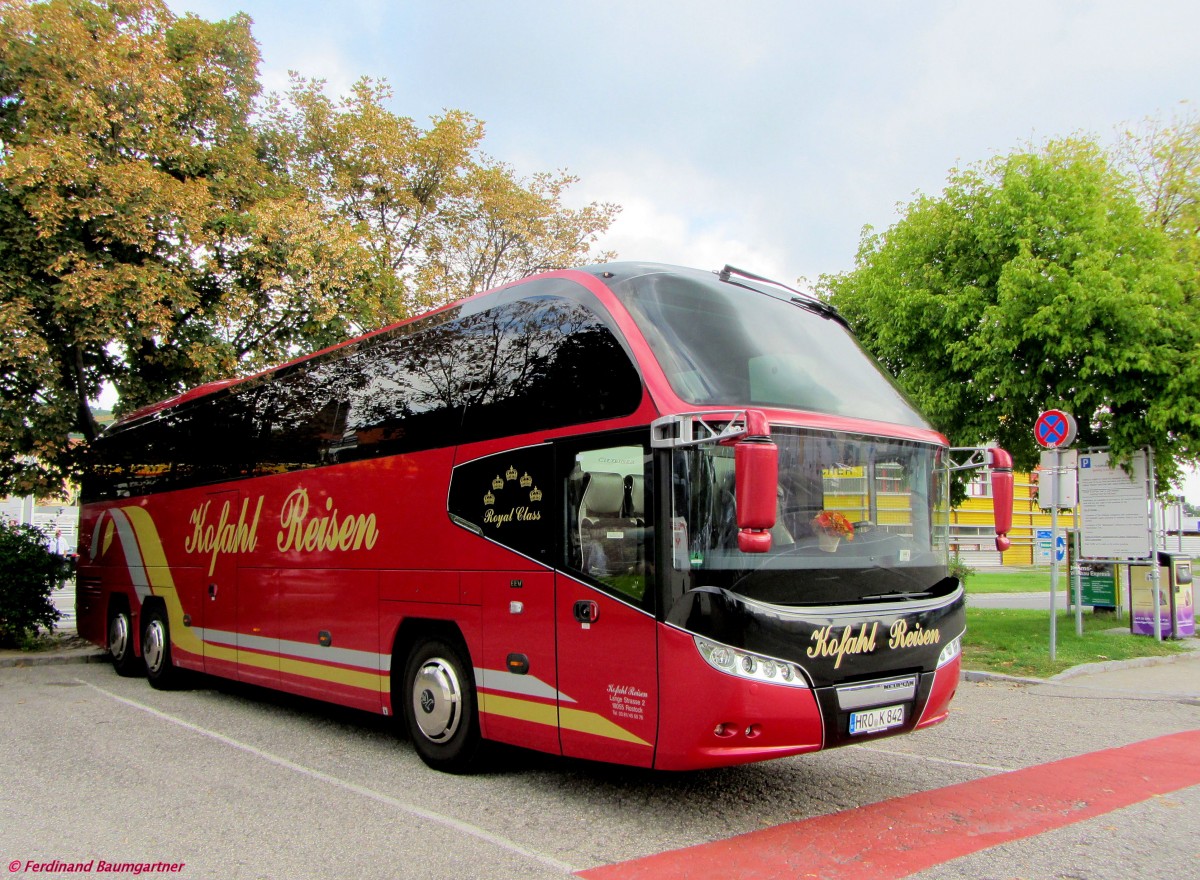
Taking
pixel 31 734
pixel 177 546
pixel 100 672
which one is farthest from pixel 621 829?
pixel 100 672

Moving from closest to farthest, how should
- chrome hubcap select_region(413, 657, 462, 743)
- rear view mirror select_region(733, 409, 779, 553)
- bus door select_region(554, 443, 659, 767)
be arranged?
rear view mirror select_region(733, 409, 779, 553) → bus door select_region(554, 443, 659, 767) → chrome hubcap select_region(413, 657, 462, 743)

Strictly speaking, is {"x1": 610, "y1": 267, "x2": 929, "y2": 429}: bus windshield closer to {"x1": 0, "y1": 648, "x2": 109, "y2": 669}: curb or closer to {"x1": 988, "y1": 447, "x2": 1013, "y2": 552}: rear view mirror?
{"x1": 988, "y1": 447, "x2": 1013, "y2": 552}: rear view mirror

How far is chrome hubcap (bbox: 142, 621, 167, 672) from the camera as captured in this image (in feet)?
37.4

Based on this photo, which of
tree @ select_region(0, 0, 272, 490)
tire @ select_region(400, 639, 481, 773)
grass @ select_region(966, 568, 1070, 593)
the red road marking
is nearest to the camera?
the red road marking

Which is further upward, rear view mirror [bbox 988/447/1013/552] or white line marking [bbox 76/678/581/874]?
rear view mirror [bbox 988/447/1013/552]

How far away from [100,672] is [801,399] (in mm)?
11566

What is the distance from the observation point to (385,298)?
1806 centimetres

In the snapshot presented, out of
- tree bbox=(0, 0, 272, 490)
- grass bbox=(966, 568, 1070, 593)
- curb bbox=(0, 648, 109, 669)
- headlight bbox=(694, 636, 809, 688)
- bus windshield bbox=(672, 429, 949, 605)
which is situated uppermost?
tree bbox=(0, 0, 272, 490)

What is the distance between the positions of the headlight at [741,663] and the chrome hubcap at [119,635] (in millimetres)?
10214

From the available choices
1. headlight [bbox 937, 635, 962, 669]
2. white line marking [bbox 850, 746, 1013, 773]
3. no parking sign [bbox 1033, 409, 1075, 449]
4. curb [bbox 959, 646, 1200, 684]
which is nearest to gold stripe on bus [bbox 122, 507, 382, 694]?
white line marking [bbox 850, 746, 1013, 773]

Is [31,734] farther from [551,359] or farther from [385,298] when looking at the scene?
[385,298]

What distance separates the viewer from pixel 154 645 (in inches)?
457

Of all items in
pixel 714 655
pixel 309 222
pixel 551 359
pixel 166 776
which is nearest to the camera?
pixel 714 655

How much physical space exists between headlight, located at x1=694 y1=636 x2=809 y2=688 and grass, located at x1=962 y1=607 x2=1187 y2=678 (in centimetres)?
803
